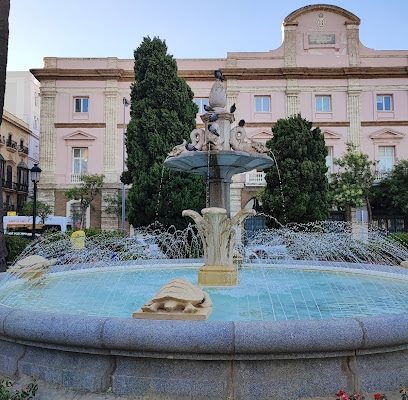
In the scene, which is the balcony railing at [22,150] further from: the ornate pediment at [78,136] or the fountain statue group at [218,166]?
the fountain statue group at [218,166]

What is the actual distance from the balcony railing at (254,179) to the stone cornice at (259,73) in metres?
6.90

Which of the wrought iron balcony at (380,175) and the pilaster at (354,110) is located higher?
the pilaster at (354,110)

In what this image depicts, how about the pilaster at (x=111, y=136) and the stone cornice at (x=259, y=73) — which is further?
the pilaster at (x=111, y=136)

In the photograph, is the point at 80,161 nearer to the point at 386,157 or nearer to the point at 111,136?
the point at 111,136

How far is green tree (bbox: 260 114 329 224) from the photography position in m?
19.0

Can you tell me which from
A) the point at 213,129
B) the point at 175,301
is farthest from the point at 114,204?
the point at 175,301

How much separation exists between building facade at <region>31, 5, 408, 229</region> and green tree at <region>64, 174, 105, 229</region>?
4.17 ft

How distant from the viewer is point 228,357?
301 centimetres

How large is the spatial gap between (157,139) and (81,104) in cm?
1533

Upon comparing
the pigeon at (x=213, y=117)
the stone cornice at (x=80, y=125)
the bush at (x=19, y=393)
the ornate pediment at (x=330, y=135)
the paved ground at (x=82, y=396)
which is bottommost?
the paved ground at (x=82, y=396)

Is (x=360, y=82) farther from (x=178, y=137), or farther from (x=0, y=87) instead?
(x=0, y=87)

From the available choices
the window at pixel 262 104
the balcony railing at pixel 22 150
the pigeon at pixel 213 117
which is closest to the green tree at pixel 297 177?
the window at pixel 262 104

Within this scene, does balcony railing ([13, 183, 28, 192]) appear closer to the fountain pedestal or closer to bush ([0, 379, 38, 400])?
the fountain pedestal

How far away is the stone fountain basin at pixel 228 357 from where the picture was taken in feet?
9.73
